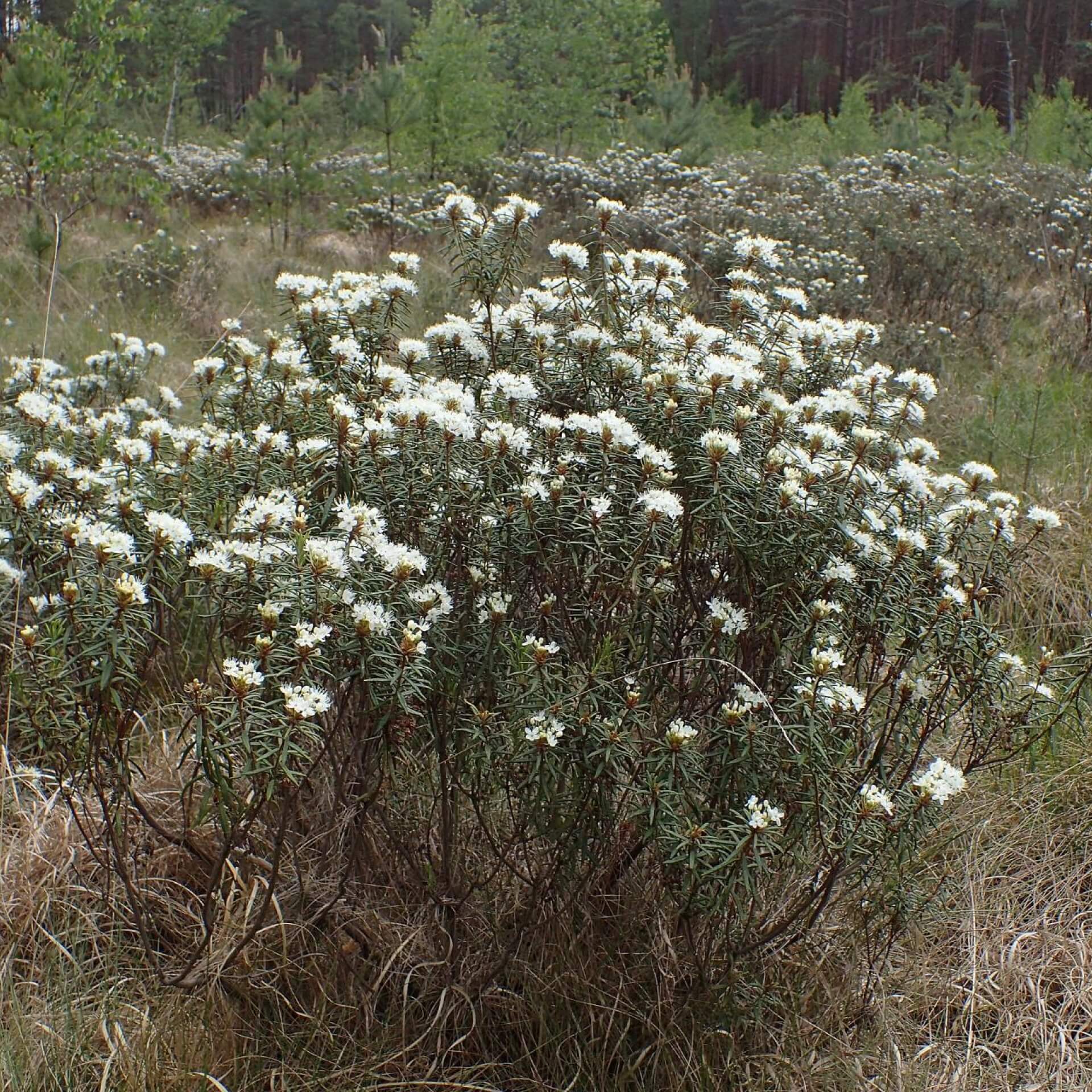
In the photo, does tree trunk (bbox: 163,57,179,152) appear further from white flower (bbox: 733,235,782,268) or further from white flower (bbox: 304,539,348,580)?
white flower (bbox: 304,539,348,580)

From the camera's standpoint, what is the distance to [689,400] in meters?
2.19

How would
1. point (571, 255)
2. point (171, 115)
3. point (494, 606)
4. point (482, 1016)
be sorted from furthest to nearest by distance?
point (171, 115) → point (571, 255) → point (482, 1016) → point (494, 606)

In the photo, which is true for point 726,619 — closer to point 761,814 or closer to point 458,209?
point 761,814

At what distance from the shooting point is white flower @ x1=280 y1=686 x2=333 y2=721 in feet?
5.71

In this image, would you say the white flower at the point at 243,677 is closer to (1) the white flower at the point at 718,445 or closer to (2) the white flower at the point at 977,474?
(1) the white flower at the point at 718,445

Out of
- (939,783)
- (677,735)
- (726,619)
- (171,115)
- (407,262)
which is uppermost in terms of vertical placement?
(171,115)

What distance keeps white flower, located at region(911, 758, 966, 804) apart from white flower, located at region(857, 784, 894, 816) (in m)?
0.08

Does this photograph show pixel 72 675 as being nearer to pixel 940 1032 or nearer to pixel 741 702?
pixel 741 702

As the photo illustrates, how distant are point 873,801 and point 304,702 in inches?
42.0

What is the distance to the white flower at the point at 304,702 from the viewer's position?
1.74m

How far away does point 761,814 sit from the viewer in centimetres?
190

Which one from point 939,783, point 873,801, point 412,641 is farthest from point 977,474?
point 412,641

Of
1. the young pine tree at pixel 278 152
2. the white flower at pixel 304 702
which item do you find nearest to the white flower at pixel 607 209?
the white flower at pixel 304 702

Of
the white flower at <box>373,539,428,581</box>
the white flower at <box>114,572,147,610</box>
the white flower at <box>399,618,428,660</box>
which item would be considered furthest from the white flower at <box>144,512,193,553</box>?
the white flower at <box>399,618,428,660</box>
